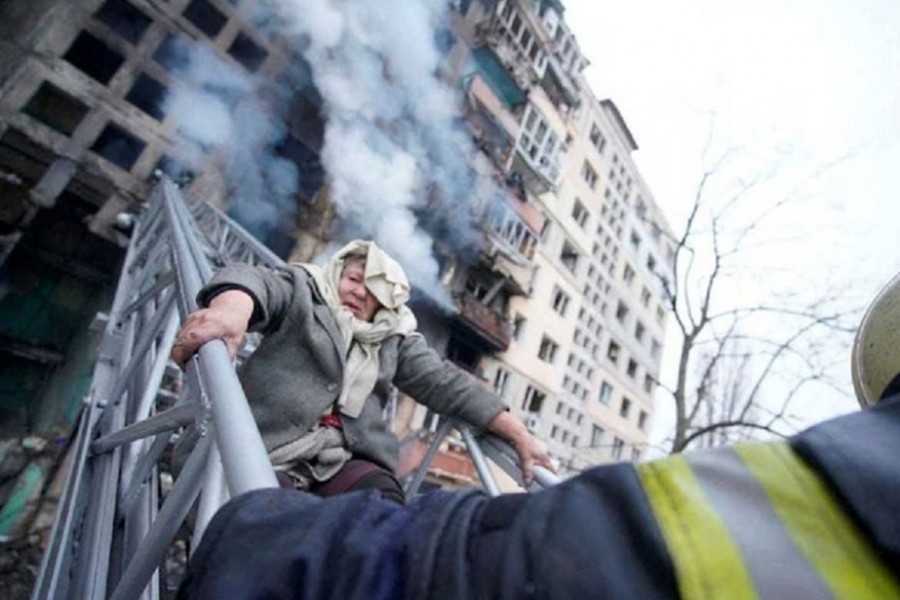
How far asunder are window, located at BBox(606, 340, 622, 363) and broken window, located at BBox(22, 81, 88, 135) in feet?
86.9

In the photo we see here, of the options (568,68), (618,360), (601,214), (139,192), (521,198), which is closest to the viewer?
(139,192)

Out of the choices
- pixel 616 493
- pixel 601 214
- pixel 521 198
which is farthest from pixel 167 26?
pixel 601 214

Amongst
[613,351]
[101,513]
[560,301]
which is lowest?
[101,513]

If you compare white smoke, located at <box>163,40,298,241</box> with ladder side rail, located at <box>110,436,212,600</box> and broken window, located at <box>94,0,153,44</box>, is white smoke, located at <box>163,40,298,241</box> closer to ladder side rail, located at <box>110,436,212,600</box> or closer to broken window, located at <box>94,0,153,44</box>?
broken window, located at <box>94,0,153,44</box>

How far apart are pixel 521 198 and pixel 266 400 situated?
19.1m

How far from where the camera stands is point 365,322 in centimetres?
225

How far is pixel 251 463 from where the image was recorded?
29.8 inches

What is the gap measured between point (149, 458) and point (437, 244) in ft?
49.9

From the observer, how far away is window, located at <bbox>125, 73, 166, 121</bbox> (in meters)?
9.62

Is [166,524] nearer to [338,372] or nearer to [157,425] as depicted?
[157,425]

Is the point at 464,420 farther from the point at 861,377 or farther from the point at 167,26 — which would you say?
the point at 167,26

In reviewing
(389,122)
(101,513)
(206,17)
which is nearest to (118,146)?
(206,17)

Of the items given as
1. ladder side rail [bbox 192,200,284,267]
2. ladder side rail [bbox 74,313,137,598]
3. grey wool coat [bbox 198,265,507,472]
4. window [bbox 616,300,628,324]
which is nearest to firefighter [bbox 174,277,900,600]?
grey wool coat [bbox 198,265,507,472]

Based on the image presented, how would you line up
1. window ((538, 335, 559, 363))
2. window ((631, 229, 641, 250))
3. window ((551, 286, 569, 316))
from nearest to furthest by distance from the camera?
window ((538, 335, 559, 363)) → window ((551, 286, 569, 316)) → window ((631, 229, 641, 250))
